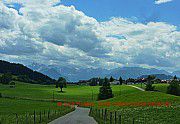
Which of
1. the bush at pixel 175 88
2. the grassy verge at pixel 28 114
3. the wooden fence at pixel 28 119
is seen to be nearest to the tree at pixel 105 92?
the bush at pixel 175 88

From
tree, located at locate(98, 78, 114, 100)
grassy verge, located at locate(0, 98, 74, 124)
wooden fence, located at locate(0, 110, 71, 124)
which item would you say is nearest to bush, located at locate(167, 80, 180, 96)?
tree, located at locate(98, 78, 114, 100)

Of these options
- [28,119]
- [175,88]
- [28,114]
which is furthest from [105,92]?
[28,119]

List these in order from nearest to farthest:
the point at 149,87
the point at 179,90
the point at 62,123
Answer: the point at 62,123
the point at 179,90
the point at 149,87

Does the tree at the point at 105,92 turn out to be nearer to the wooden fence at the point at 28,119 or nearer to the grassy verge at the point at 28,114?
the grassy verge at the point at 28,114

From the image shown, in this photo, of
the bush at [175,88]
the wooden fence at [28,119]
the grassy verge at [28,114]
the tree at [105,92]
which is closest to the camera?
the wooden fence at [28,119]

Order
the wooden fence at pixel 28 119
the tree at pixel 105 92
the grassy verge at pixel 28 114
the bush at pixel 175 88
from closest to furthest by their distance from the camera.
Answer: the wooden fence at pixel 28 119, the grassy verge at pixel 28 114, the bush at pixel 175 88, the tree at pixel 105 92

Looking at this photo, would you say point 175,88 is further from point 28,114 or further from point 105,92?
point 28,114

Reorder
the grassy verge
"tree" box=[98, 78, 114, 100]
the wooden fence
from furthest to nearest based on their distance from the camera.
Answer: "tree" box=[98, 78, 114, 100] < the grassy verge < the wooden fence

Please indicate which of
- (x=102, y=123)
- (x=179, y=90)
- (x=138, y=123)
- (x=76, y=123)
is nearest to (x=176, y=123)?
(x=138, y=123)

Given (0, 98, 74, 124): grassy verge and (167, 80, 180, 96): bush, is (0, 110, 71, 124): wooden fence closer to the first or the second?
(0, 98, 74, 124): grassy verge

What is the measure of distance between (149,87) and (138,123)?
152m

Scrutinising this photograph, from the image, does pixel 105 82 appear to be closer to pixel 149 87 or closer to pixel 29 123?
pixel 149 87

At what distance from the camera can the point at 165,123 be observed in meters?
39.3

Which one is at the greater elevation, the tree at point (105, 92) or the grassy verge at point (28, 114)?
the tree at point (105, 92)
